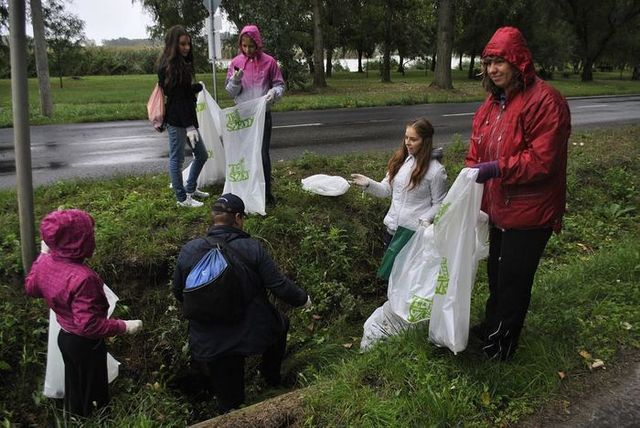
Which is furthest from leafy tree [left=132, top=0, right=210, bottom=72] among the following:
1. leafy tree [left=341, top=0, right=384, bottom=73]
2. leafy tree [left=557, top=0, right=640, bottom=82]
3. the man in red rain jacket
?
the man in red rain jacket

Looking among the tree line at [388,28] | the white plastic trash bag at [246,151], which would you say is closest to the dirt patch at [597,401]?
the white plastic trash bag at [246,151]

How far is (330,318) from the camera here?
15.3 feet

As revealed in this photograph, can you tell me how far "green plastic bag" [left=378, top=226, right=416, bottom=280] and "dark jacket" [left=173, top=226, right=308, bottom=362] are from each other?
949 mm

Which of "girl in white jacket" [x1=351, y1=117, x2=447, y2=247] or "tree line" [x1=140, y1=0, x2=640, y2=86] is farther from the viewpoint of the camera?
"tree line" [x1=140, y1=0, x2=640, y2=86]

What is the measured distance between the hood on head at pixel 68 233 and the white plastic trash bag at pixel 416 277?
1938mm

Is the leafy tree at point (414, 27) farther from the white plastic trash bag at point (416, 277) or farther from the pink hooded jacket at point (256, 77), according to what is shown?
the white plastic trash bag at point (416, 277)

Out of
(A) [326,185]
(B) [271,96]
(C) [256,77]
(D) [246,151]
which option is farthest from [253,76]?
(A) [326,185]

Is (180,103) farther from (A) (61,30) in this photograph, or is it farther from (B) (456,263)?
(A) (61,30)

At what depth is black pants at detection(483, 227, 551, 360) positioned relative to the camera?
2859mm

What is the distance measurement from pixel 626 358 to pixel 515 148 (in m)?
1.57

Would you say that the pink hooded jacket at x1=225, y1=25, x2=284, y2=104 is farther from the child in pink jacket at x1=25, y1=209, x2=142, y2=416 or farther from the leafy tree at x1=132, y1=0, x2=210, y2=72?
the leafy tree at x1=132, y1=0, x2=210, y2=72

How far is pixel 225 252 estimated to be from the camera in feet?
9.75

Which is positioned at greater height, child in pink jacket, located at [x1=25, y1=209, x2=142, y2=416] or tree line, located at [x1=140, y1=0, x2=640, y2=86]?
tree line, located at [x1=140, y1=0, x2=640, y2=86]

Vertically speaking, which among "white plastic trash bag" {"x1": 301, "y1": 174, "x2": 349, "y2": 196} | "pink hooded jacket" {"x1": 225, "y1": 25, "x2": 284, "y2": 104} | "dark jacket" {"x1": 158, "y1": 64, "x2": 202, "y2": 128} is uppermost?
"pink hooded jacket" {"x1": 225, "y1": 25, "x2": 284, "y2": 104}
